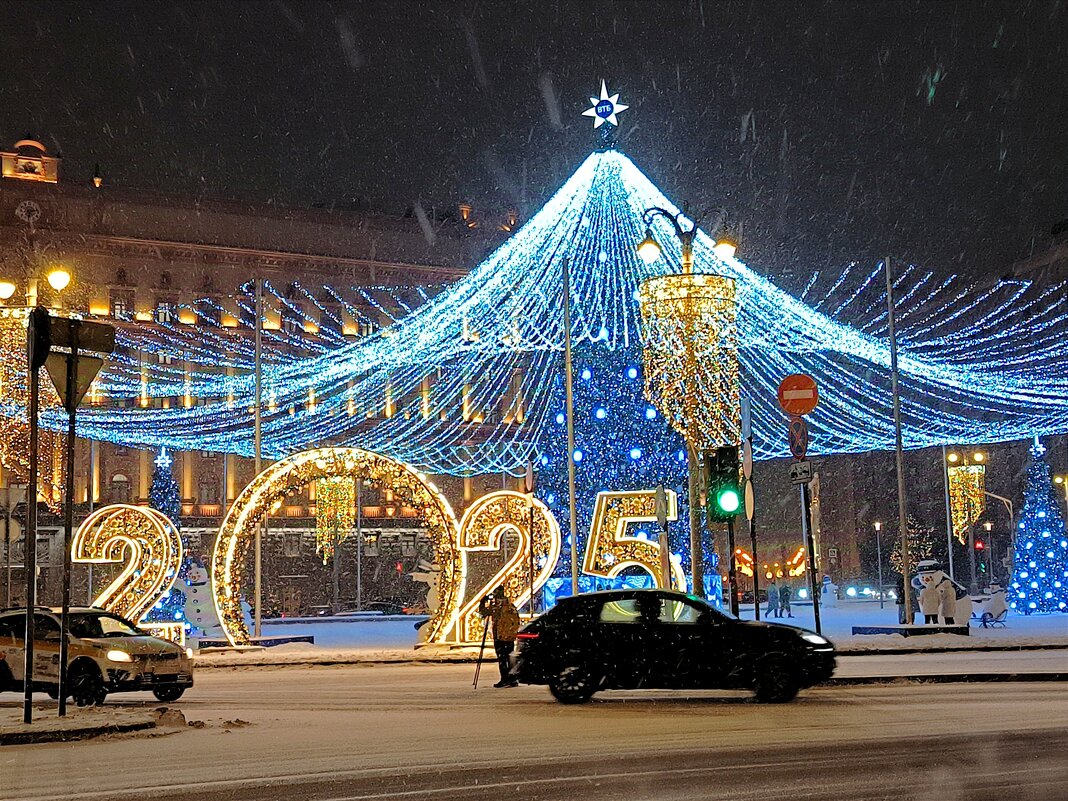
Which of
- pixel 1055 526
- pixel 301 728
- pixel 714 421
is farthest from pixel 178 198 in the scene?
pixel 301 728

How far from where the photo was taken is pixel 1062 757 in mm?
9953

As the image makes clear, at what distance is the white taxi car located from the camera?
58.1 ft

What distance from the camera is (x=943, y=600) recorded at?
99.8 feet

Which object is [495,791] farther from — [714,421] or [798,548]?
[798,548]

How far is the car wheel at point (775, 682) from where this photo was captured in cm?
1566

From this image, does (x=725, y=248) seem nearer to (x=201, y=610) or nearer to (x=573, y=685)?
(x=573, y=685)

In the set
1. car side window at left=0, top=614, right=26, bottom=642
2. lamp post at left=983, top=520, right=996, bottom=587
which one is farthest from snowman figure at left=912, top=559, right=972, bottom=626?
lamp post at left=983, top=520, right=996, bottom=587

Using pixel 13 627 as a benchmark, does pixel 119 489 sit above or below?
above

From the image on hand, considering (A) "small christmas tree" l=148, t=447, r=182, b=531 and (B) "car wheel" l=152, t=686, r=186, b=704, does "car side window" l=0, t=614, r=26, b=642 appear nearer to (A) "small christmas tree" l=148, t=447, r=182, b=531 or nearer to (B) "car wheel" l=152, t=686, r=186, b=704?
(B) "car wheel" l=152, t=686, r=186, b=704

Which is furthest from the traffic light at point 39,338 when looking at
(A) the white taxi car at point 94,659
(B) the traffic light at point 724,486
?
(B) the traffic light at point 724,486

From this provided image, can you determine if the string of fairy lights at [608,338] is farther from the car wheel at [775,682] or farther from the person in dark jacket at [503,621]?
the car wheel at [775,682]

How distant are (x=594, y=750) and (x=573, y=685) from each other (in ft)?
16.9

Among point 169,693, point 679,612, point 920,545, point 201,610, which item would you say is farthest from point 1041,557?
point 169,693

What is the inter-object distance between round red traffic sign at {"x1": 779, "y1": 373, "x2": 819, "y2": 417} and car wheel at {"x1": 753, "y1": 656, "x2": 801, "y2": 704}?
5947 mm
